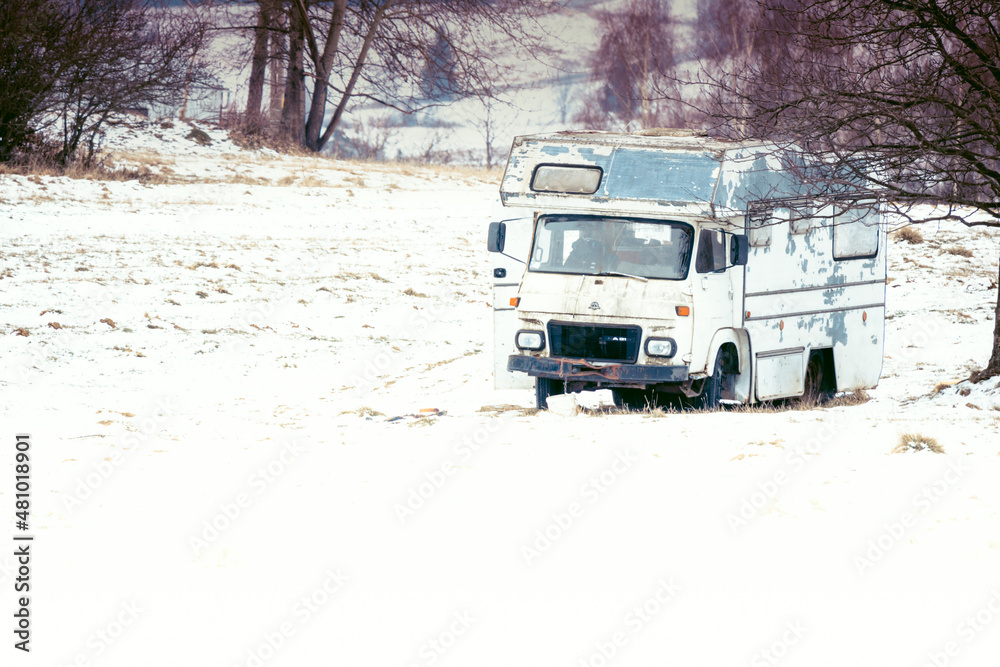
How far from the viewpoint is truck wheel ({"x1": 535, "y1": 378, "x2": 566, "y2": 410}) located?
10961 millimetres

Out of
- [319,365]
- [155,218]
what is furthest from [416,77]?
[319,365]

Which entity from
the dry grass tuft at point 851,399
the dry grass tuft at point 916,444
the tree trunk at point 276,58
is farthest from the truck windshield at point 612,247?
the tree trunk at point 276,58

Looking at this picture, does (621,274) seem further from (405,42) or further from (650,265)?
(405,42)

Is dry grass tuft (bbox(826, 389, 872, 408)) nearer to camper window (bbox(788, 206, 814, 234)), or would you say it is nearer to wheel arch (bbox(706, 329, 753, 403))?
wheel arch (bbox(706, 329, 753, 403))

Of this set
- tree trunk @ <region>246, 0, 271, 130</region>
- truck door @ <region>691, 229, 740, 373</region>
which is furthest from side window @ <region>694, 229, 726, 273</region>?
tree trunk @ <region>246, 0, 271, 130</region>

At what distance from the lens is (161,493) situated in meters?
7.12

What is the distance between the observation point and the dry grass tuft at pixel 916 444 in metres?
7.82

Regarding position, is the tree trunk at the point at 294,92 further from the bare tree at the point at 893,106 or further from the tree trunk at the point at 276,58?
the bare tree at the point at 893,106

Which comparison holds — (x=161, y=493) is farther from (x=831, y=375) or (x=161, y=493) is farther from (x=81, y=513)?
(x=831, y=375)

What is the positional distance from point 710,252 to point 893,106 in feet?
7.05


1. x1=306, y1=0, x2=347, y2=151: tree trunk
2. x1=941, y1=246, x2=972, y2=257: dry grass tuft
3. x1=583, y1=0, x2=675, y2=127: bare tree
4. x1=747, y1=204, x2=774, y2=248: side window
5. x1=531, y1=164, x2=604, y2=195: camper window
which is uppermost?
x1=583, y1=0, x2=675, y2=127: bare tree

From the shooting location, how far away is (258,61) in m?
37.5

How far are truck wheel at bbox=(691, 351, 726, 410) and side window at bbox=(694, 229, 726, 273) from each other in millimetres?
914

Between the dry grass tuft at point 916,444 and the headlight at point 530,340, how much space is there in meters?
3.59
